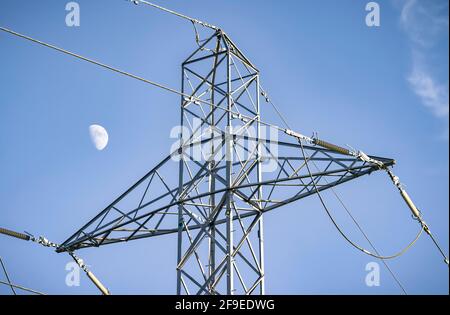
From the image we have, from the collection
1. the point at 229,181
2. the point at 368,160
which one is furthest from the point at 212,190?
the point at 368,160

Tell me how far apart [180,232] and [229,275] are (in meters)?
2.50

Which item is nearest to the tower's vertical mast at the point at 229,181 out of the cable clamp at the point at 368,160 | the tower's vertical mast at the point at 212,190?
the tower's vertical mast at the point at 212,190

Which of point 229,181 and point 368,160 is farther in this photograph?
point 229,181

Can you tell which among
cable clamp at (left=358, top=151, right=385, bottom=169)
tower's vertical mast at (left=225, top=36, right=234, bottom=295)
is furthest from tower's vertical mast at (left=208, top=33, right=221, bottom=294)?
cable clamp at (left=358, top=151, right=385, bottom=169)

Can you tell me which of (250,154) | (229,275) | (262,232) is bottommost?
(229,275)

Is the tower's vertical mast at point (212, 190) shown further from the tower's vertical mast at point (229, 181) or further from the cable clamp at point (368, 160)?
the cable clamp at point (368, 160)

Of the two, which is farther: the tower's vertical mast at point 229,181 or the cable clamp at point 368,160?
the cable clamp at point 368,160

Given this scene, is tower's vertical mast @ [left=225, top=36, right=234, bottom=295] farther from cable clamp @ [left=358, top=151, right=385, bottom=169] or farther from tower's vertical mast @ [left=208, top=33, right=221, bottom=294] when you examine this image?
cable clamp @ [left=358, top=151, right=385, bottom=169]

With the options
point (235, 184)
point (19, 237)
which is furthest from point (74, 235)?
point (235, 184)

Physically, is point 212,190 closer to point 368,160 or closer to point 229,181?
point 229,181

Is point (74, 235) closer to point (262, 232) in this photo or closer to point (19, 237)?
point (19, 237)

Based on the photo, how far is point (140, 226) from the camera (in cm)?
2281

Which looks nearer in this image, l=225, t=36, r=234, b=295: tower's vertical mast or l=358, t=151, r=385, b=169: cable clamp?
l=225, t=36, r=234, b=295: tower's vertical mast
